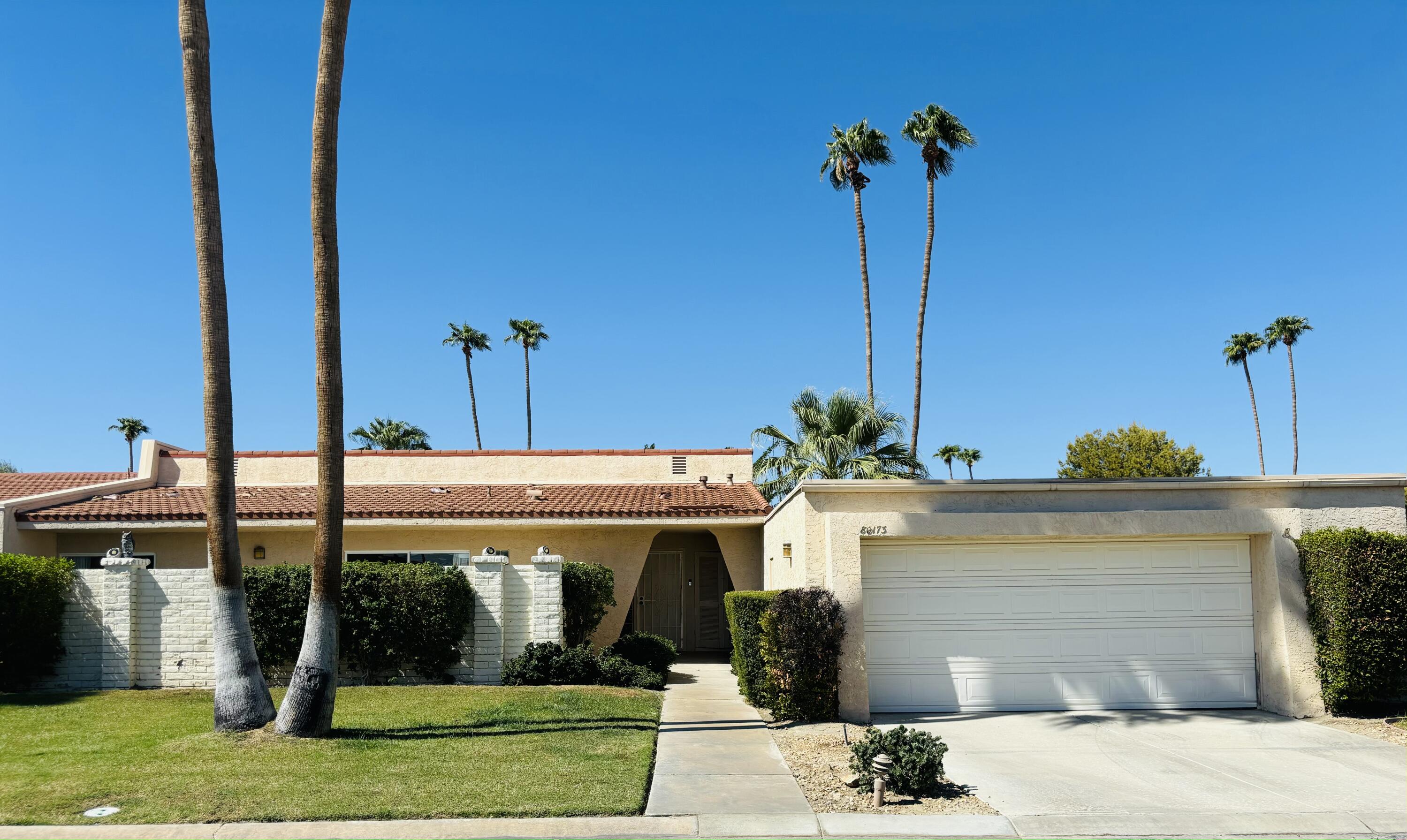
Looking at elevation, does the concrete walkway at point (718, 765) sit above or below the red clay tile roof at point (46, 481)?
below

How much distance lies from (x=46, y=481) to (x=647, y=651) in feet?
56.6

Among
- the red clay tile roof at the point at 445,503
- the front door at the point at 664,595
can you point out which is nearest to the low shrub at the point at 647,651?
the red clay tile roof at the point at 445,503

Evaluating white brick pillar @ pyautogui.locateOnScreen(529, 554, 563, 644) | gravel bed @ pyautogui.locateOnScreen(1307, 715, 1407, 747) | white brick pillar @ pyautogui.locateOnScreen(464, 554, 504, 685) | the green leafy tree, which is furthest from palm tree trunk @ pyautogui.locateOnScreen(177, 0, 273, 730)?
the green leafy tree

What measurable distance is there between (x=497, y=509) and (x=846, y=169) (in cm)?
1884

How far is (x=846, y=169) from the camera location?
31266 millimetres

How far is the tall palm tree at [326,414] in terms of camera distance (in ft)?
32.2

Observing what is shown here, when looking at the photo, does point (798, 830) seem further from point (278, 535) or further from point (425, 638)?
point (278, 535)

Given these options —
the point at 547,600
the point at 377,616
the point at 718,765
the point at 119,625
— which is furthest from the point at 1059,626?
the point at 119,625

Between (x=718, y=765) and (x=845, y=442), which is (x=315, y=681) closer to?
(x=718, y=765)

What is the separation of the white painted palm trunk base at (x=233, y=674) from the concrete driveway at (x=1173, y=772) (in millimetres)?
7261

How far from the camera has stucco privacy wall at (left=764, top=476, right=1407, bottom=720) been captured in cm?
1184

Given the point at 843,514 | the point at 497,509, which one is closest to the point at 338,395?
the point at 843,514

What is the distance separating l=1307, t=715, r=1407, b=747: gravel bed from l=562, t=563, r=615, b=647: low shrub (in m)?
10.1

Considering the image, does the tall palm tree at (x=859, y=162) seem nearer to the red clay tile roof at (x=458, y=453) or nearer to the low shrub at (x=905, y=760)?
the red clay tile roof at (x=458, y=453)
